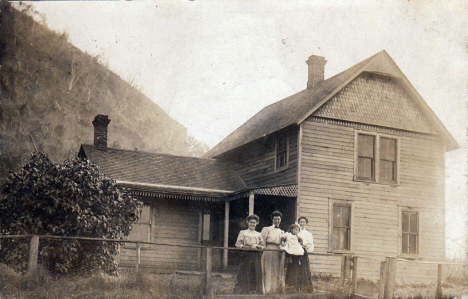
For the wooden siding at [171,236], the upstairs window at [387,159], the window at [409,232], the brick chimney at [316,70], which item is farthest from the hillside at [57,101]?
the window at [409,232]

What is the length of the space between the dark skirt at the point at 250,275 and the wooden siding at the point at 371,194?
18.6 feet

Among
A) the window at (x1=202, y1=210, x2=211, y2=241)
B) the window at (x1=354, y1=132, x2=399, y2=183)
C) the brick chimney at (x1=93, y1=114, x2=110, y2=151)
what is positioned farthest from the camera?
the brick chimney at (x1=93, y1=114, x2=110, y2=151)

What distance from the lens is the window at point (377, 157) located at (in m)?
16.4

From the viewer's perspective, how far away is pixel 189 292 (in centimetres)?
862

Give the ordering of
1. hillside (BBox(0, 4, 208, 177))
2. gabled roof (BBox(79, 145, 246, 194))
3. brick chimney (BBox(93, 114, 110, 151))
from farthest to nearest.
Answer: hillside (BBox(0, 4, 208, 177)) < brick chimney (BBox(93, 114, 110, 151)) < gabled roof (BBox(79, 145, 246, 194))

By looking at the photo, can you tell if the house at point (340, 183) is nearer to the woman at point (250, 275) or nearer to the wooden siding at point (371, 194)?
the wooden siding at point (371, 194)

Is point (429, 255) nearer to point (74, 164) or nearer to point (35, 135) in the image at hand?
point (74, 164)

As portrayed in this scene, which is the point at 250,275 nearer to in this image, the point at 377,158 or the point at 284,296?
the point at 284,296

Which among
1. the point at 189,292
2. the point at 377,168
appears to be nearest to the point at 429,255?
the point at 377,168

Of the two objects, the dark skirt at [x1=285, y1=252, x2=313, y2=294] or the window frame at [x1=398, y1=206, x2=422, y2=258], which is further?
the window frame at [x1=398, y1=206, x2=422, y2=258]

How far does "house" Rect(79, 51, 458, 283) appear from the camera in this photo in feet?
51.0

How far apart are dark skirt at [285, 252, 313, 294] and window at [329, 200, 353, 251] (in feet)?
18.2

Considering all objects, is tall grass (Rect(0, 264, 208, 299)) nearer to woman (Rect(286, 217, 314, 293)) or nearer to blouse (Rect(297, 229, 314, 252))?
woman (Rect(286, 217, 314, 293))

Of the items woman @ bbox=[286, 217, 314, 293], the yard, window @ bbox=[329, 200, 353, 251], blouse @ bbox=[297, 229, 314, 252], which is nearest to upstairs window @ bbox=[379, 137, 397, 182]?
window @ bbox=[329, 200, 353, 251]
